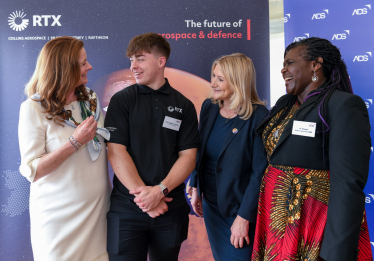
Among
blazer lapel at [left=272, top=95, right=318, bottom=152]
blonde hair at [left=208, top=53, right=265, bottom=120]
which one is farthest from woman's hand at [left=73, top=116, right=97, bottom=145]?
blazer lapel at [left=272, top=95, right=318, bottom=152]

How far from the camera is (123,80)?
2.94 metres

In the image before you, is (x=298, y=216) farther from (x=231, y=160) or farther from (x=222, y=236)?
(x=222, y=236)

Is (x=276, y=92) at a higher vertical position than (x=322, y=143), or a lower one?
higher

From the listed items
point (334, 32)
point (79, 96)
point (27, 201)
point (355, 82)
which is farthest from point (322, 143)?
point (27, 201)

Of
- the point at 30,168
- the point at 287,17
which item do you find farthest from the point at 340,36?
the point at 30,168

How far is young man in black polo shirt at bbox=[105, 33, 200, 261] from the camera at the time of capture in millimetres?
1778

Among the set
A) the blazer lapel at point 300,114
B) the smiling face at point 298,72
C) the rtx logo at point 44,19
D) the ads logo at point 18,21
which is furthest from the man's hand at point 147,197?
the ads logo at point 18,21

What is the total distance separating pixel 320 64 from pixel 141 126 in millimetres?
1107

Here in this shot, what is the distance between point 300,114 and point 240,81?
630 millimetres

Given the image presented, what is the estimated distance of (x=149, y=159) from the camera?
184cm

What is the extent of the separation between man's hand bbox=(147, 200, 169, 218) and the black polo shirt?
76 millimetres

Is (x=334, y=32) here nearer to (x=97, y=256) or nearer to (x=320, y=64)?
(x=320, y=64)

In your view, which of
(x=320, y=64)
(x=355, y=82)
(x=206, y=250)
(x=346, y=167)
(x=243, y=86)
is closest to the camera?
(x=346, y=167)

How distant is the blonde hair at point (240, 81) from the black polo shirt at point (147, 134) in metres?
0.42
